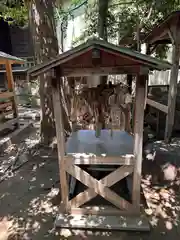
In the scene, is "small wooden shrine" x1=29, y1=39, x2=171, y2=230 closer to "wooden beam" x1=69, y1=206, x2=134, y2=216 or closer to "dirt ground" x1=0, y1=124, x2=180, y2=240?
"wooden beam" x1=69, y1=206, x2=134, y2=216

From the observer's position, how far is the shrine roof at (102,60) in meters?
2.13

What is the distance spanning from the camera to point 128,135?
3660mm

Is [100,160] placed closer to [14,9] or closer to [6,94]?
[6,94]

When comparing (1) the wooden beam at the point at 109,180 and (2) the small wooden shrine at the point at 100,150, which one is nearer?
(2) the small wooden shrine at the point at 100,150

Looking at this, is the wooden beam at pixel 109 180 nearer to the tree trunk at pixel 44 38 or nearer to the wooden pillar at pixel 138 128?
the wooden pillar at pixel 138 128

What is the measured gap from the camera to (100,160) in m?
2.71

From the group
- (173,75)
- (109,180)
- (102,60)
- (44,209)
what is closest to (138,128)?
(109,180)

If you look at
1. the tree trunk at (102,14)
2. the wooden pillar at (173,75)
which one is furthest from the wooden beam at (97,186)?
the tree trunk at (102,14)

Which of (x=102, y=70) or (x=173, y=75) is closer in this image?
(x=102, y=70)

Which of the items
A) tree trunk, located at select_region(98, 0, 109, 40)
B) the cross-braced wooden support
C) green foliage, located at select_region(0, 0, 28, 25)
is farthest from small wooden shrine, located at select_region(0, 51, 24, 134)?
the cross-braced wooden support

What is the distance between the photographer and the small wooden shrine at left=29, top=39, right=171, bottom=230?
2232 mm

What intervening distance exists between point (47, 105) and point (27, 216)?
310 cm

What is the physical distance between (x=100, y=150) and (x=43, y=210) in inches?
57.7

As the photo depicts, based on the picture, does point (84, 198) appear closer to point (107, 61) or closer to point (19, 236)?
point (19, 236)
